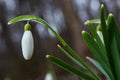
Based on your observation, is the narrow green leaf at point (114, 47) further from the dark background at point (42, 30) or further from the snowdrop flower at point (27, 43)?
the dark background at point (42, 30)

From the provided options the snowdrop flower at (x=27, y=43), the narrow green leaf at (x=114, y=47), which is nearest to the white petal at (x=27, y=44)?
the snowdrop flower at (x=27, y=43)

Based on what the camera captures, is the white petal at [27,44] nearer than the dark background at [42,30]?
Yes

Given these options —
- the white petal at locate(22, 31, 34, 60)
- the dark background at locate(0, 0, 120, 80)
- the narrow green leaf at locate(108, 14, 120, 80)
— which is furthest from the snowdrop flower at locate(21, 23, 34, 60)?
the dark background at locate(0, 0, 120, 80)

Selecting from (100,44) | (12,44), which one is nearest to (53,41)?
(12,44)

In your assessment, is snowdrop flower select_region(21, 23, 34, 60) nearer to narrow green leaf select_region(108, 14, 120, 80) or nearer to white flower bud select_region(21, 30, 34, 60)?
white flower bud select_region(21, 30, 34, 60)

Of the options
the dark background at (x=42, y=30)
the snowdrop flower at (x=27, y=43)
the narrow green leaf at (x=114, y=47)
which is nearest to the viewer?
the narrow green leaf at (x=114, y=47)

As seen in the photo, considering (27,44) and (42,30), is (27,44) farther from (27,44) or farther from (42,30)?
(42,30)

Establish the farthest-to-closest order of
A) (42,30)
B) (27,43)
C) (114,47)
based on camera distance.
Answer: (42,30), (27,43), (114,47)

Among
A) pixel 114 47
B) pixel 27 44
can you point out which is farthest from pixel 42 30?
pixel 114 47

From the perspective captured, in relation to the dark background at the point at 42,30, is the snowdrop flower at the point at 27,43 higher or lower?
higher
